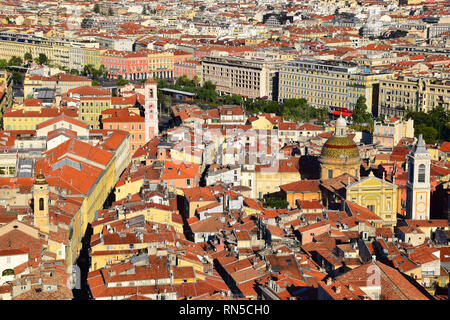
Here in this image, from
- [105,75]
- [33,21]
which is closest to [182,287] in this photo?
[105,75]

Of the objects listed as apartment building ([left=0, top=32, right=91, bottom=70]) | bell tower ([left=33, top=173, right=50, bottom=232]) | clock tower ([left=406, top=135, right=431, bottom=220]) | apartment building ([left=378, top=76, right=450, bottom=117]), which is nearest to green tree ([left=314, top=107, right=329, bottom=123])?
apartment building ([left=378, top=76, right=450, bottom=117])

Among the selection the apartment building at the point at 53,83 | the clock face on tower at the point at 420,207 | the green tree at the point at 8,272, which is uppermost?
the apartment building at the point at 53,83

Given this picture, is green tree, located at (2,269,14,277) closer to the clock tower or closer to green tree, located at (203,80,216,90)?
the clock tower

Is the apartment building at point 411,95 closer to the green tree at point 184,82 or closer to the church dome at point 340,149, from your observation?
the green tree at point 184,82

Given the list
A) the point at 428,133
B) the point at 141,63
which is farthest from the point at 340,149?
the point at 141,63

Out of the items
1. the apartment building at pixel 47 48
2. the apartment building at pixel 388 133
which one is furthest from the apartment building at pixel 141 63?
the apartment building at pixel 388 133

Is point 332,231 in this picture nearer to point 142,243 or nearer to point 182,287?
point 142,243
